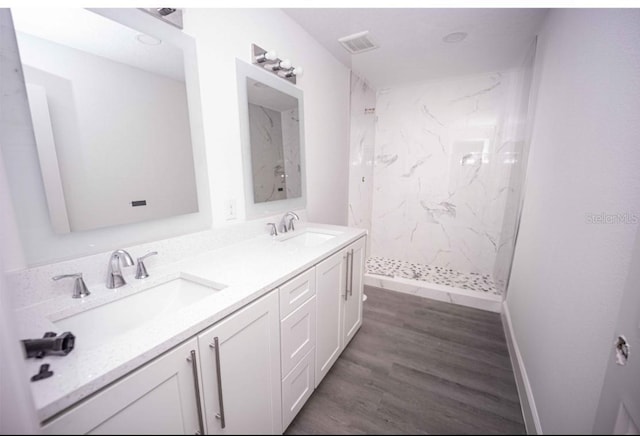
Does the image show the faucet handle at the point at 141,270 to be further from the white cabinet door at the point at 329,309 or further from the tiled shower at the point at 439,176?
the tiled shower at the point at 439,176

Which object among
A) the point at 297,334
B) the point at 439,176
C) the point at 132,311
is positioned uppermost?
the point at 439,176

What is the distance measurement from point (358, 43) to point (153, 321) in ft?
8.05

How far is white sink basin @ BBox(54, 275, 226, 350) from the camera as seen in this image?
0.80 metres

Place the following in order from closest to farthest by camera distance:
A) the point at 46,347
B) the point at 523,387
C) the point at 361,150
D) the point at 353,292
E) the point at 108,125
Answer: the point at 46,347 < the point at 108,125 < the point at 523,387 < the point at 353,292 < the point at 361,150

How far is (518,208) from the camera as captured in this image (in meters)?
2.16

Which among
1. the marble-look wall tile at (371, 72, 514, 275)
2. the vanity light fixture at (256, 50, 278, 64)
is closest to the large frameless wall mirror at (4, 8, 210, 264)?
the vanity light fixture at (256, 50, 278, 64)

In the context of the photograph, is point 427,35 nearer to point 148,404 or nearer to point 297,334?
point 297,334

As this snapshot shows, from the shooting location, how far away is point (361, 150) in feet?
10.3

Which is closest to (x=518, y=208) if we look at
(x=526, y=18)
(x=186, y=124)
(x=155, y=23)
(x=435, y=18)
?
(x=526, y=18)

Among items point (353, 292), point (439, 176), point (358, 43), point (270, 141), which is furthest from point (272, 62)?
point (439, 176)

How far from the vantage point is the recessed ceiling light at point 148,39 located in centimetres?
103

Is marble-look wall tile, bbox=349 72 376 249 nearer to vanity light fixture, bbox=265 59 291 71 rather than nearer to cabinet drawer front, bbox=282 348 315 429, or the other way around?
vanity light fixture, bbox=265 59 291 71

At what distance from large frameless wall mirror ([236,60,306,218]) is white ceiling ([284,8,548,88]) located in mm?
574

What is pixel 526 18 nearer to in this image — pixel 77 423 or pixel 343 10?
pixel 343 10
